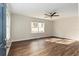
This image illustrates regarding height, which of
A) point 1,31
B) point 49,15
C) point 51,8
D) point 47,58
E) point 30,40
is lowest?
point 47,58

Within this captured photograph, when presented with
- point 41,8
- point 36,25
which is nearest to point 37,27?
point 36,25

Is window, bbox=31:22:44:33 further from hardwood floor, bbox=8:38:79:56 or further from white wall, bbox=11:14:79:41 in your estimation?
hardwood floor, bbox=8:38:79:56

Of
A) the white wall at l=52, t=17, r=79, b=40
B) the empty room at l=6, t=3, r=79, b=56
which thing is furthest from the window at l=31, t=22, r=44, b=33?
the white wall at l=52, t=17, r=79, b=40

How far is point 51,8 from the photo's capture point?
2.03 m

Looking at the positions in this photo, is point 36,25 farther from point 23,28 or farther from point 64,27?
point 64,27

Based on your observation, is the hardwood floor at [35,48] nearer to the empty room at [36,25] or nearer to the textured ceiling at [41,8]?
the empty room at [36,25]

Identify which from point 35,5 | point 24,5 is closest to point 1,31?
point 24,5

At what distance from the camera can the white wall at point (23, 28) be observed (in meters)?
2.01

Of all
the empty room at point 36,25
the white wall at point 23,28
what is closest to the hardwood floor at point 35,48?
the empty room at point 36,25

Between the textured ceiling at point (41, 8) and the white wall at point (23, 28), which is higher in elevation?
the textured ceiling at point (41, 8)

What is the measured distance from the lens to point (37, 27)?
2.18m

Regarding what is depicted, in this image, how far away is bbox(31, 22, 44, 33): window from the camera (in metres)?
2.16

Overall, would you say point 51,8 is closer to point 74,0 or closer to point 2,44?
point 74,0

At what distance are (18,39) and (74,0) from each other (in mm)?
1339
